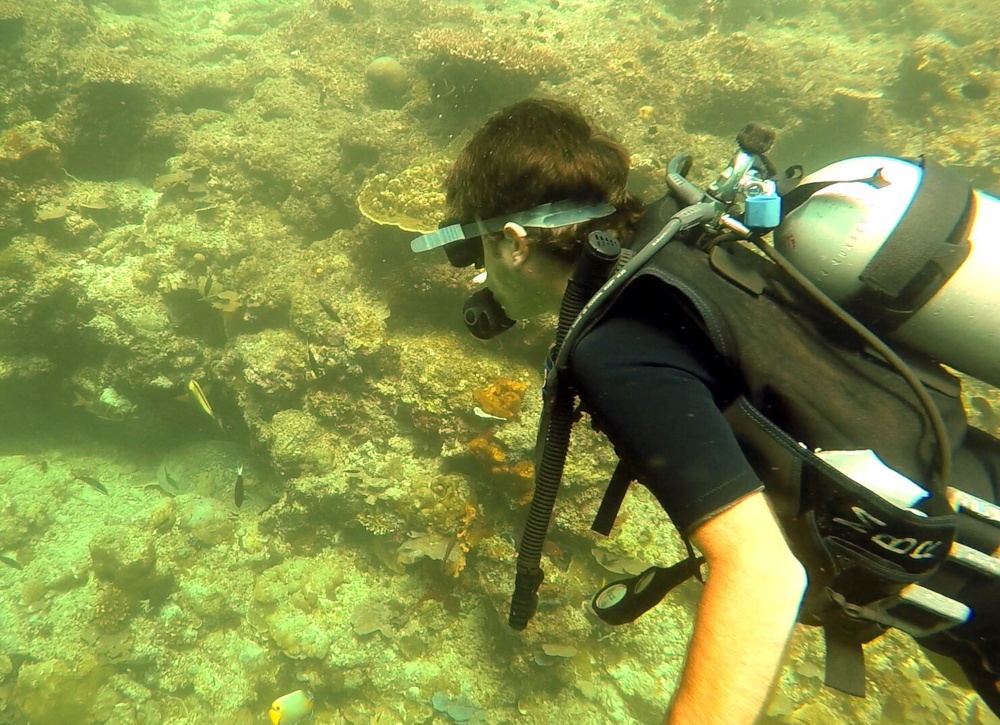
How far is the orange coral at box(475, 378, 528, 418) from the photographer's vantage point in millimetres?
4887

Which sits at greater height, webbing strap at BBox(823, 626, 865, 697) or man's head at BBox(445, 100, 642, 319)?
man's head at BBox(445, 100, 642, 319)

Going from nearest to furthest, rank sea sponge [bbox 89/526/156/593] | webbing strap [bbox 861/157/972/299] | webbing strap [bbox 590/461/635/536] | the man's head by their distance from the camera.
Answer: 1. webbing strap [bbox 861/157/972/299]
2. webbing strap [bbox 590/461/635/536]
3. the man's head
4. sea sponge [bbox 89/526/156/593]

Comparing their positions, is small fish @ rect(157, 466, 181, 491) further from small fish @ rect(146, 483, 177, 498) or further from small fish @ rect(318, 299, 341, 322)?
small fish @ rect(318, 299, 341, 322)

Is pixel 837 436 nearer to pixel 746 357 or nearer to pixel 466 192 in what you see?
pixel 746 357

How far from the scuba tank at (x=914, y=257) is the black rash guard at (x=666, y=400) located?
0.51 m

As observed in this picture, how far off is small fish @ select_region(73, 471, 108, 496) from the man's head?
8622 millimetres

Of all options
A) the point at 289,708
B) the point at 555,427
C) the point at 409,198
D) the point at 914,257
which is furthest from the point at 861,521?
the point at 409,198

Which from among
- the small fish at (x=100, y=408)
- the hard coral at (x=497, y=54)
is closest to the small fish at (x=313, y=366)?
the small fish at (x=100, y=408)

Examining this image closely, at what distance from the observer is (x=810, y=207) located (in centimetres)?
165

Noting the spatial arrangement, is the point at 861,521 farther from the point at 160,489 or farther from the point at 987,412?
the point at 160,489

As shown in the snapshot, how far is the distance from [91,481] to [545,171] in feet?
29.9

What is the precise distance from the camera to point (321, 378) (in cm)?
622

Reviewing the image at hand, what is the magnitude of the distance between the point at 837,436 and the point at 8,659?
958 centimetres

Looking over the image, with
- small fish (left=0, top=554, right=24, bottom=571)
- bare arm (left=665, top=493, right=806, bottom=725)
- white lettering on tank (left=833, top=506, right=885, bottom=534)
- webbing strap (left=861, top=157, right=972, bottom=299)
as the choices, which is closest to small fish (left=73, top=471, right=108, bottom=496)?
small fish (left=0, top=554, right=24, bottom=571)
